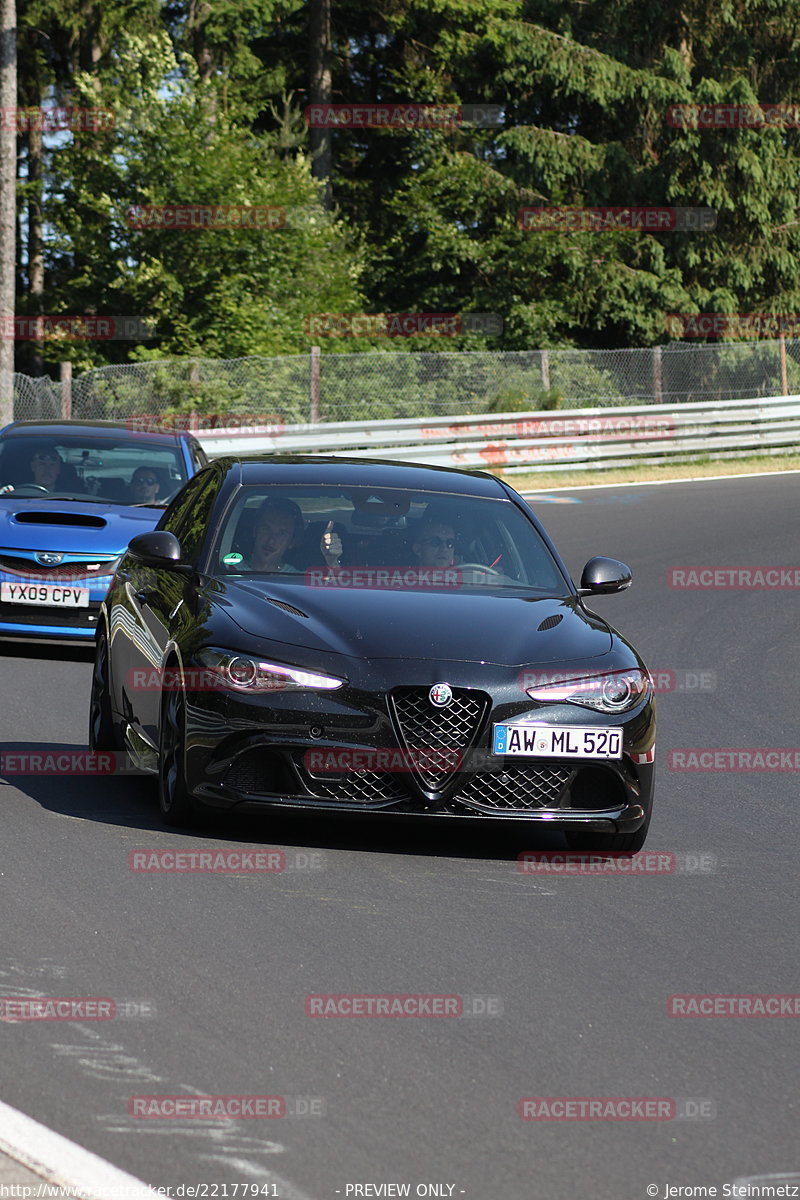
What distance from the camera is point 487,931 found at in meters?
6.27

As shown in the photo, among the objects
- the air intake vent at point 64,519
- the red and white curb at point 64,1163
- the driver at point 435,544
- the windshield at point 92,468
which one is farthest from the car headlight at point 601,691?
the windshield at point 92,468

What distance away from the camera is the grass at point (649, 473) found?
86.4ft

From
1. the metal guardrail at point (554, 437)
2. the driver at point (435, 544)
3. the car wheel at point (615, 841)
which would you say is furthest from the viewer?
the metal guardrail at point (554, 437)

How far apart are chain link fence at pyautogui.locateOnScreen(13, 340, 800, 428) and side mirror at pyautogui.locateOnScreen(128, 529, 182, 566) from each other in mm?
17712

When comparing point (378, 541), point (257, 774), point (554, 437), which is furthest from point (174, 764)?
point (554, 437)

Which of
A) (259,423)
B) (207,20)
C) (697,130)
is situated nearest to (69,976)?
(259,423)

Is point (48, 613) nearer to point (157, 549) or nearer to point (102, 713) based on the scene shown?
point (102, 713)

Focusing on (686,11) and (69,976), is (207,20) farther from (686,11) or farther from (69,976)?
(69,976)

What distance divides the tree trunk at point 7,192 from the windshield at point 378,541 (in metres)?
20.4

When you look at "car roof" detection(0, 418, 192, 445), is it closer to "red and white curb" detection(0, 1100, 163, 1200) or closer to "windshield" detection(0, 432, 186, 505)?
"windshield" detection(0, 432, 186, 505)

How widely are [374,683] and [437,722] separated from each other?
28cm

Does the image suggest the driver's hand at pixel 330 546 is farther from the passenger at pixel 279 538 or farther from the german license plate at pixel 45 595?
the german license plate at pixel 45 595

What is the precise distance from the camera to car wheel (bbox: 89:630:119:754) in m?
9.04

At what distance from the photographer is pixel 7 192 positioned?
30219mm
